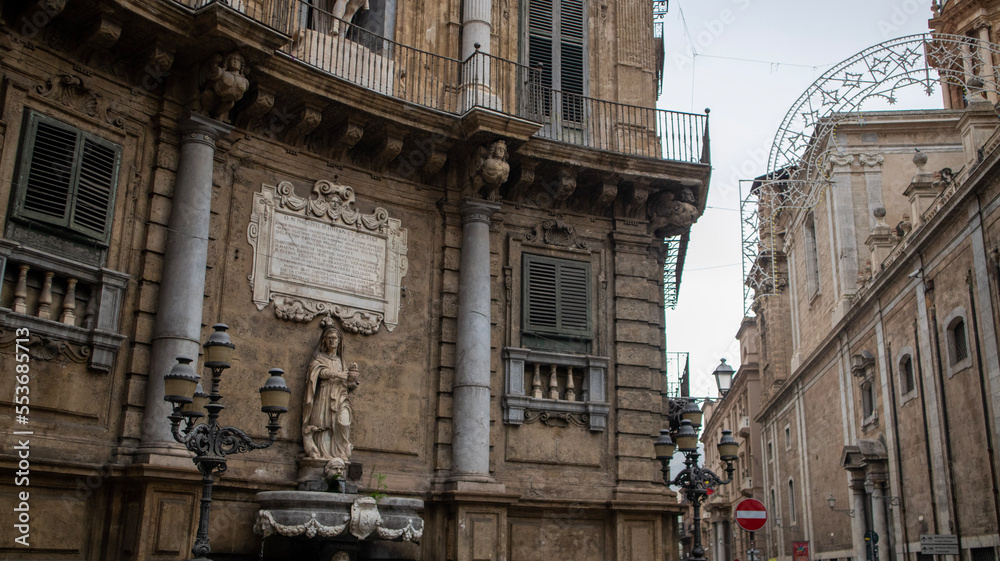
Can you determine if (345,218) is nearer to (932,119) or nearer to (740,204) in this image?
(740,204)

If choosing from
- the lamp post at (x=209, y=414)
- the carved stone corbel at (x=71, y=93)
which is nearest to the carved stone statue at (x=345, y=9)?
the carved stone corbel at (x=71, y=93)

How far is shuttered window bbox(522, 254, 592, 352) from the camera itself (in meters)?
14.4

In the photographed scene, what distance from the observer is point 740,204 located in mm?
28078

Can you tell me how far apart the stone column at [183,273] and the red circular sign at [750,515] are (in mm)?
8137

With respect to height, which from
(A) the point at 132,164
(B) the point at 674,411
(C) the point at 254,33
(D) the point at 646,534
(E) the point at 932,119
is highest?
(E) the point at 932,119

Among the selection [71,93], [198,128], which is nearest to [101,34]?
[71,93]

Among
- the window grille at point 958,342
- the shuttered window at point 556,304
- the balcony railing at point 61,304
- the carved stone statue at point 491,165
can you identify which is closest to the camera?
the balcony railing at point 61,304

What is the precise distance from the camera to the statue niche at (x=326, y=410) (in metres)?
11.8

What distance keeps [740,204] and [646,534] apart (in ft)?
53.7

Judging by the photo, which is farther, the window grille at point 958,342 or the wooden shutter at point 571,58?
the window grille at point 958,342

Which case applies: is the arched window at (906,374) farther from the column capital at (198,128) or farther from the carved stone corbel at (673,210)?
the column capital at (198,128)

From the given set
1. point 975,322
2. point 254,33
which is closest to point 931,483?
point 975,322

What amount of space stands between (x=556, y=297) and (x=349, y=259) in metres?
3.38

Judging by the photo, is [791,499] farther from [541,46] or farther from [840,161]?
[541,46]
